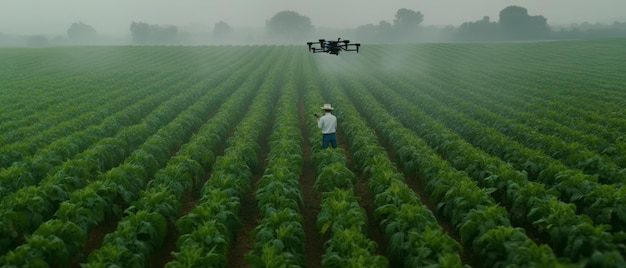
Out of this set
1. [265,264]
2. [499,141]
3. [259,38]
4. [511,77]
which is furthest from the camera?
[259,38]

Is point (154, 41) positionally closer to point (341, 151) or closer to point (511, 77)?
point (511, 77)

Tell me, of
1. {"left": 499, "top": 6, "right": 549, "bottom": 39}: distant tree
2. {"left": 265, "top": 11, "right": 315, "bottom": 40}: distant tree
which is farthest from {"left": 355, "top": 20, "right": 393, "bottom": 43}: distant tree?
{"left": 499, "top": 6, "right": 549, "bottom": 39}: distant tree

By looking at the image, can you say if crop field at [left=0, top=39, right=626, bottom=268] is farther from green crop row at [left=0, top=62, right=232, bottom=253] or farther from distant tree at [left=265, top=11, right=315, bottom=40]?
distant tree at [left=265, top=11, right=315, bottom=40]

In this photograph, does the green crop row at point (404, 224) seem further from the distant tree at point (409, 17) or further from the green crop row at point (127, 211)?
the distant tree at point (409, 17)

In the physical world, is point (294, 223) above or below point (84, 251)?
above

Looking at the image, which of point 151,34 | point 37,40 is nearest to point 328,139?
point 151,34

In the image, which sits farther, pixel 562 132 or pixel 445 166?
pixel 562 132

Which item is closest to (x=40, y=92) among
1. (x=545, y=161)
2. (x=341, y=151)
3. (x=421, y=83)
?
(x=341, y=151)
